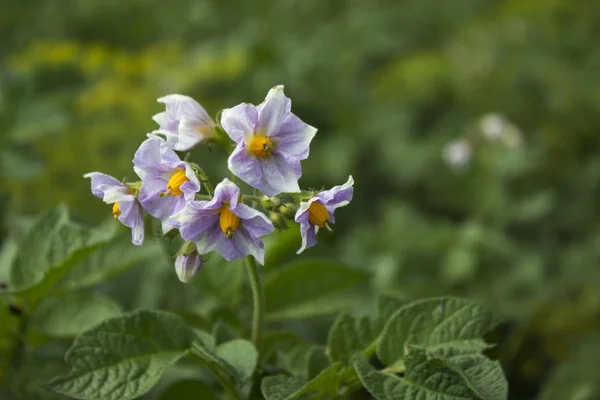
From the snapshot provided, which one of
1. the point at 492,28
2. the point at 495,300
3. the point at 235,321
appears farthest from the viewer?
the point at 492,28

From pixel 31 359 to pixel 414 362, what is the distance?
62cm

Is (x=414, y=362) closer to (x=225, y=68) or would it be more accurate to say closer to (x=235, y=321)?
(x=235, y=321)

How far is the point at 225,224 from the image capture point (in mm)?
823

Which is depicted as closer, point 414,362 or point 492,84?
point 414,362

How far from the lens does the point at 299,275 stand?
1.18 m

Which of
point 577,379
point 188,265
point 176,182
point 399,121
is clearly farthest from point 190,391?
point 399,121

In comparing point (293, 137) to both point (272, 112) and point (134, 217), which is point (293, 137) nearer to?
point (272, 112)

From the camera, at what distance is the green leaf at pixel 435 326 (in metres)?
0.93

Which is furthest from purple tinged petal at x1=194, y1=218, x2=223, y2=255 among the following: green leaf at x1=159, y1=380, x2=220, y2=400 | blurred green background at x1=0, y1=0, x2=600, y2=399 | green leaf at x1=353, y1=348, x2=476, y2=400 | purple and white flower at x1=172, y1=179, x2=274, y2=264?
blurred green background at x1=0, y1=0, x2=600, y2=399

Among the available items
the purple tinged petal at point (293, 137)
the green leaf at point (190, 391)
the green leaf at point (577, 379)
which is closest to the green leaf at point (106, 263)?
the green leaf at point (190, 391)

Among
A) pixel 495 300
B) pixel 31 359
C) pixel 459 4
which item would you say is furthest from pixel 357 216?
pixel 459 4

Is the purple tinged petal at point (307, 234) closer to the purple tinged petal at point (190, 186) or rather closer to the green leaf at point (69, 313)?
the purple tinged petal at point (190, 186)

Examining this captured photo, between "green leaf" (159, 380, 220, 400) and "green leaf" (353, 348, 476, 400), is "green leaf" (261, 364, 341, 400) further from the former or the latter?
"green leaf" (159, 380, 220, 400)

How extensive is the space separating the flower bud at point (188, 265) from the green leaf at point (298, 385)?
0.15m
